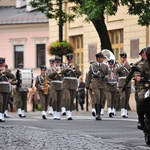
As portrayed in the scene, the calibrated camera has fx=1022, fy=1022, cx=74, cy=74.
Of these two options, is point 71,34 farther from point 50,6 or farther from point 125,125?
point 125,125

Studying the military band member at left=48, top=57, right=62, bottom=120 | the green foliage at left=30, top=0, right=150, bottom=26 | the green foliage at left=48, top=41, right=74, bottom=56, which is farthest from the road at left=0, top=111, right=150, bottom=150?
the green foliage at left=48, top=41, right=74, bottom=56

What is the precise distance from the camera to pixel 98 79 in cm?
2869

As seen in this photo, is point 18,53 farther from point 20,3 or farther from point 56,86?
point 56,86

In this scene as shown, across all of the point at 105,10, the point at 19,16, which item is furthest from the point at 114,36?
the point at 19,16

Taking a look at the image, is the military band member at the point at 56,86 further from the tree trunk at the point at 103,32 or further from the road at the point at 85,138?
the tree trunk at the point at 103,32

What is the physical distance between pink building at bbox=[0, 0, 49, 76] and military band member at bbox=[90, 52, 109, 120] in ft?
121

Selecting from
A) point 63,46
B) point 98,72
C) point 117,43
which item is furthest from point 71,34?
point 98,72

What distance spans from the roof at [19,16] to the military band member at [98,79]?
119ft

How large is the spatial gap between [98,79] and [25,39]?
3884cm

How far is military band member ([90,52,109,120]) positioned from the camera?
28312 millimetres

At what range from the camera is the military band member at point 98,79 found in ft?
92.9

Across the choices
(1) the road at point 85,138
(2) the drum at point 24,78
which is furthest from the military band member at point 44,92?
(1) the road at point 85,138

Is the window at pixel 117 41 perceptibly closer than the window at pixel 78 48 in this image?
Yes

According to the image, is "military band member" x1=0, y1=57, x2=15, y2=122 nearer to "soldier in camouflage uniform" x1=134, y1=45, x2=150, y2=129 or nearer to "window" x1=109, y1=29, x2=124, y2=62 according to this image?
"soldier in camouflage uniform" x1=134, y1=45, x2=150, y2=129
